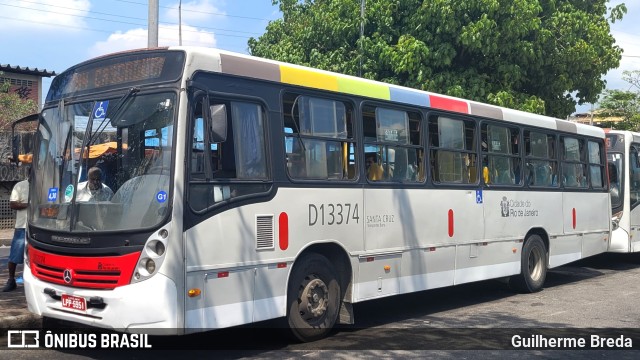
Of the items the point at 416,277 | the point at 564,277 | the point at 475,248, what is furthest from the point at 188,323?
the point at 564,277

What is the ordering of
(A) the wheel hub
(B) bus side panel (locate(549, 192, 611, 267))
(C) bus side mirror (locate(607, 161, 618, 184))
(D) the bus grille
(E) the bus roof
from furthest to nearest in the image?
(C) bus side mirror (locate(607, 161, 618, 184)) → (B) bus side panel (locate(549, 192, 611, 267)) → (A) the wheel hub → (E) the bus roof → (D) the bus grille

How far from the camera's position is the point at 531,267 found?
11688 millimetres

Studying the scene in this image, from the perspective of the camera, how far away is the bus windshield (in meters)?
6.24

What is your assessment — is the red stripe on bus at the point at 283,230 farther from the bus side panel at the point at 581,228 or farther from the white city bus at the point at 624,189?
the white city bus at the point at 624,189

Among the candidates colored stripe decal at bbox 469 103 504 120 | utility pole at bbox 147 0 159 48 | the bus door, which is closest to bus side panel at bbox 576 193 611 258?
the bus door

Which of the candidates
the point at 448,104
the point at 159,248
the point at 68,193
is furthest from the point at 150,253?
the point at 448,104

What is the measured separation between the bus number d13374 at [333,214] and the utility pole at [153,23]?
4260mm

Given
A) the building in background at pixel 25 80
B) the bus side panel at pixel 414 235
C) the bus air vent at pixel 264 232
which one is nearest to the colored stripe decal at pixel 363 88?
the bus side panel at pixel 414 235

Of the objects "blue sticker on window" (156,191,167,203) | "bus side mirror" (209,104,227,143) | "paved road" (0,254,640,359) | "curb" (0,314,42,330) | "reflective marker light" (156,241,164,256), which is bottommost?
"paved road" (0,254,640,359)

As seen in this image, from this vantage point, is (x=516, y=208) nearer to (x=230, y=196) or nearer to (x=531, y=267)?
(x=531, y=267)

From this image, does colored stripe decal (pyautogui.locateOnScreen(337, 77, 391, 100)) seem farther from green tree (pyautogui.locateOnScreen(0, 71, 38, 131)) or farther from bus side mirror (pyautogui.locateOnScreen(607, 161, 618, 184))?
green tree (pyautogui.locateOnScreen(0, 71, 38, 131))

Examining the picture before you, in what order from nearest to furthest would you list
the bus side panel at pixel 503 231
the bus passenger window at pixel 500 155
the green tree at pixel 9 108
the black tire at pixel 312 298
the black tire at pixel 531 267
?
1. the black tire at pixel 312 298
2. the bus side panel at pixel 503 231
3. the bus passenger window at pixel 500 155
4. the black tire at pixel 531 267
5. the green tree at pixel 9 108

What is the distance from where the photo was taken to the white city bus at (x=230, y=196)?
6.19m

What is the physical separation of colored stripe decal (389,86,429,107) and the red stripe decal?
0.51 feet
